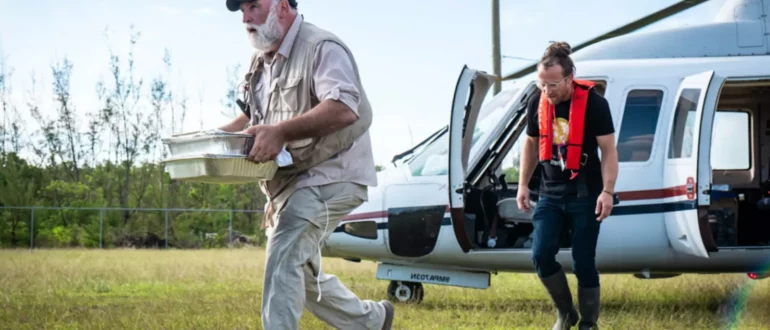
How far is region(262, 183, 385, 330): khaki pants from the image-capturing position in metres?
4.07

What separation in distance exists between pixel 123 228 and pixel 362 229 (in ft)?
64.7

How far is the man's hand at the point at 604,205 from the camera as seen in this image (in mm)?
5332

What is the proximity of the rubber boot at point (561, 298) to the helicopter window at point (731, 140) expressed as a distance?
4.08 m

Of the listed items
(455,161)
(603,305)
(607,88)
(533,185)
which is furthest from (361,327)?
(603,305)

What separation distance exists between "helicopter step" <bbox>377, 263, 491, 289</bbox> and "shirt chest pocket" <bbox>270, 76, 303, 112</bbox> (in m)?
3.80

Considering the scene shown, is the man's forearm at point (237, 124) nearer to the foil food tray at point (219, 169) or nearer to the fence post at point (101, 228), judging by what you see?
the foil food tray at point (219, 169)

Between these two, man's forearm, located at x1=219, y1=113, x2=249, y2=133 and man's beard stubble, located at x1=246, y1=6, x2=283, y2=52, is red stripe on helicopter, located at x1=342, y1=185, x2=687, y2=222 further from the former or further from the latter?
man's beard stubble, located at x1=246, y1=6, x2=283, y2=52

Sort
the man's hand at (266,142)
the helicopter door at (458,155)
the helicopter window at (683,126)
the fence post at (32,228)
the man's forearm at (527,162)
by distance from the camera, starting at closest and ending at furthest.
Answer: the man's hand at (266,142) < the man's forearm at (527,162) < the helicopter door at (458,155) < the helicopter window at (683,126) < the fence post at (32,228)

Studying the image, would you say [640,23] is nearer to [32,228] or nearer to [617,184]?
[617,184]

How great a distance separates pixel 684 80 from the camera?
24.9 ft

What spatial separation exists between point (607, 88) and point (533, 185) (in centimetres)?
91

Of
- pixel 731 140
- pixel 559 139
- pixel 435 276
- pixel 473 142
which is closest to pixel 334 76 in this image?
pixel 559 139

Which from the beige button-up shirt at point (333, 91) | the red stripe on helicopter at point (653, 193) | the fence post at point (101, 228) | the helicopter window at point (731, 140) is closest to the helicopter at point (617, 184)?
the red stripe on helicopter at point (653, 193)

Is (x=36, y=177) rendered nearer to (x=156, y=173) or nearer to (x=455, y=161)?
(x=156, y=173)
